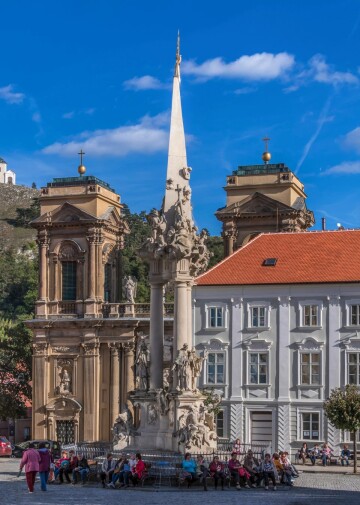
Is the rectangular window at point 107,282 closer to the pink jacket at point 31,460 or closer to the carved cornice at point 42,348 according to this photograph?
the carved cornice at point 42,348

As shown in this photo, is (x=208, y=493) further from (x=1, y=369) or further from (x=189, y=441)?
(x=1, y=369)

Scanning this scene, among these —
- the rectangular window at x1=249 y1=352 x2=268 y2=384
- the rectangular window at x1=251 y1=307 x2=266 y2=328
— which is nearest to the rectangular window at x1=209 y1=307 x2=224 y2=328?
the rectangular window at x1=251 y1=307 x2=266 y2=328

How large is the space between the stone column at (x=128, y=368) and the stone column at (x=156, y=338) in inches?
1087

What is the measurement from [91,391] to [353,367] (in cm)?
1707

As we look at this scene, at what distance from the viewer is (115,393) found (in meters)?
64.5

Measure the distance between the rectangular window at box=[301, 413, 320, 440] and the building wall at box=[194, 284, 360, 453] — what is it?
47 mm

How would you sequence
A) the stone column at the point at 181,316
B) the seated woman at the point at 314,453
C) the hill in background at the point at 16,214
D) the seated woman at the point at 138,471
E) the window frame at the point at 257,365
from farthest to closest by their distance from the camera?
1. the hill in background at the point at 16,214
2. the window frame at the point at 257,365
3. the seated woman at the point at 314,453
4. the stone column at the point at 181,316
5. the seated woman at the point at 138,471

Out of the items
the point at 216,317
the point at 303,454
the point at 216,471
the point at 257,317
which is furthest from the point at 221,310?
the point at 216,471

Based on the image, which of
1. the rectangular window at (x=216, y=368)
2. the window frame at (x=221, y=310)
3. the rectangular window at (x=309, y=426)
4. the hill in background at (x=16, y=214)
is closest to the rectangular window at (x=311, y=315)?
the window frame at (x=221, y=310)

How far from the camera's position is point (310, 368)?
54.2m

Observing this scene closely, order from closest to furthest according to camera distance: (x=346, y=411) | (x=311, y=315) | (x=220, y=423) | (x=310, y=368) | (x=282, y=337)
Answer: (x=346, y=411) < (x=310, y=368) < (x=311, y=315) < (x=282, y=337) < (x=220, y=423)

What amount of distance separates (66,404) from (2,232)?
10548 centimetres

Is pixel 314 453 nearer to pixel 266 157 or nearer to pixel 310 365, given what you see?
pixel 310 365

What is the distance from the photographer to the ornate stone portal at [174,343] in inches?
1378
